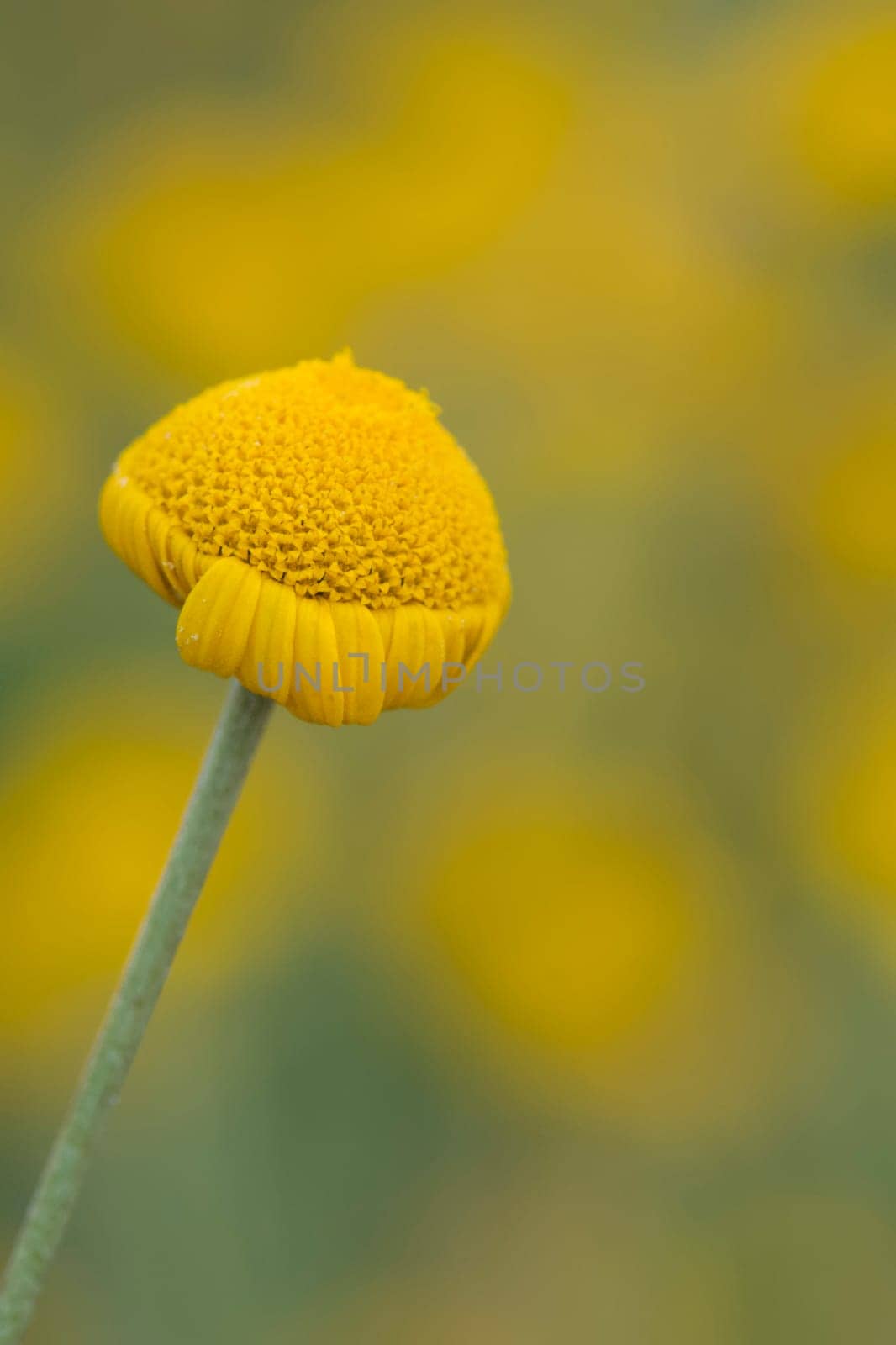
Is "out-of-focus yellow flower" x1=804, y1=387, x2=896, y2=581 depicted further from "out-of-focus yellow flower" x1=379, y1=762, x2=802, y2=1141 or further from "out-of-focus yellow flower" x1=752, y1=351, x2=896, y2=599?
"out-of-focus yellow flower" x1=379, y1=762, x2=802, y2=1141

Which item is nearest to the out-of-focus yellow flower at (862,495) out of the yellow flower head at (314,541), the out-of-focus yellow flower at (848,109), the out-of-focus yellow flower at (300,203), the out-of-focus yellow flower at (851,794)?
the out-of-focus yellow flower at (851,794)

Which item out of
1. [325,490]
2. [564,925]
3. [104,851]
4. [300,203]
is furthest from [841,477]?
[325,490]

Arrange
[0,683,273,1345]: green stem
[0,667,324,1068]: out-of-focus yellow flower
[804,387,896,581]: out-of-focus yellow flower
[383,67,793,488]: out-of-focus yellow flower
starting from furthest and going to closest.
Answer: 1. [383,67,793,488]: out-of-focus yellow flower
2. [804,387,896,581]: out-of-focus yellow flower
3. [0,667,324,1068]: out-of-focus yellow flower
4. [0,683,273,1345]: green stem

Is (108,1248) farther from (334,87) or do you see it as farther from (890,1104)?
(334,87)

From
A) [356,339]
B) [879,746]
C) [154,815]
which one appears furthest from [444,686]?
[356,339]

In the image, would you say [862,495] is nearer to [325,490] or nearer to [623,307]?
[623,307]

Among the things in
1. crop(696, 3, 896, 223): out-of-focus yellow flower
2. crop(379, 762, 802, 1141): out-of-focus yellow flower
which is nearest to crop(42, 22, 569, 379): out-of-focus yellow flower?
crop(696, 3, 896, 223): out-of-focus yellow flower
